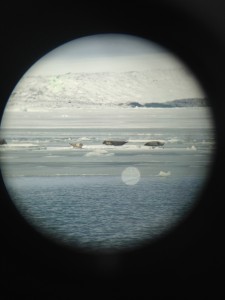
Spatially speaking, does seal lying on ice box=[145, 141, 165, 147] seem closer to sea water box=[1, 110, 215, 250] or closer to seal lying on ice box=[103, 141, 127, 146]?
sea water box=[1, 110, 215, 250]

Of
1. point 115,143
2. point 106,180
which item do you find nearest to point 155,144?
point 115,143

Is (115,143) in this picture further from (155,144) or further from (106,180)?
(106,180)

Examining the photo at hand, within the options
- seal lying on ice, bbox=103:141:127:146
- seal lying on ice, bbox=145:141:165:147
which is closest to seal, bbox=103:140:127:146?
seal lying on ice, bbox=103:141:127:146

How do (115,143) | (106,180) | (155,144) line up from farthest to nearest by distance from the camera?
(115,143) → (155,144) → (106,180)

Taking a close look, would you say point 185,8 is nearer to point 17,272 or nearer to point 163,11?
point 163,11

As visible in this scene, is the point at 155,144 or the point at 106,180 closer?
the point at 106,180

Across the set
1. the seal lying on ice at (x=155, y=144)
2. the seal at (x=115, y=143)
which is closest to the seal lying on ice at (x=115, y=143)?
the seal at (x=115, y=143)

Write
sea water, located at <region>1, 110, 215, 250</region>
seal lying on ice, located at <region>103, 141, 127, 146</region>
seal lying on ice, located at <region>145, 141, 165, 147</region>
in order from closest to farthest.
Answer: sea water, located at <region>1, 110, 215, 250</region>, seal lying on ice, located at <region>145, 141, 165, 147</region>, seal lying on ice, located at <region>103, 141, 127, 146</region>

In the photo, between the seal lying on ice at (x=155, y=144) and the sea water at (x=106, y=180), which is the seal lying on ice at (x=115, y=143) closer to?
the sea water at (x=106, y=180)
